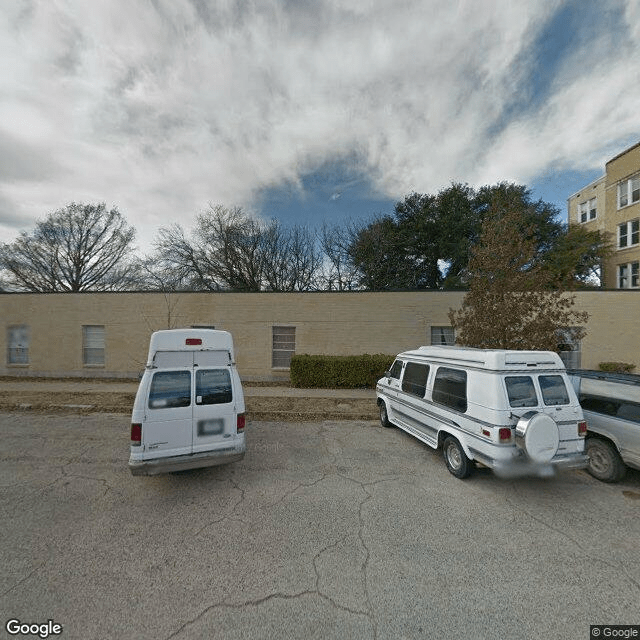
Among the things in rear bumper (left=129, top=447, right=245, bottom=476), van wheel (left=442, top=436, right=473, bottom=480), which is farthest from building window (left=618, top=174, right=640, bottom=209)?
rear bumper (left=129, top=447, right=245, bottom=476)

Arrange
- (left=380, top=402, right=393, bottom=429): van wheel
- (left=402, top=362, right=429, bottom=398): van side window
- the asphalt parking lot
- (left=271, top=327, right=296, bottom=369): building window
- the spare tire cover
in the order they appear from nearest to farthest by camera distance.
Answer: the asphalt parking lot < the spare tire cover < (left=402, top=362, right=429, bottom=398): van side window < (left=380, top=402, right=393, bottom=429): van wheel < (left=271, top=327, right=296, bottom=369): building window

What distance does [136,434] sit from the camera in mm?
4246

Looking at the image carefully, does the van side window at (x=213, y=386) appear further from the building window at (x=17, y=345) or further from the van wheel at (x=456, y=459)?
the building window at (x=17, y=345)

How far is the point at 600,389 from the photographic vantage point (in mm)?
5195

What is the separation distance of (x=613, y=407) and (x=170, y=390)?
6996 millimetres

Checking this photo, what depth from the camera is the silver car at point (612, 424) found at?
4.61 m

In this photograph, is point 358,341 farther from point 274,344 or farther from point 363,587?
point 363,587

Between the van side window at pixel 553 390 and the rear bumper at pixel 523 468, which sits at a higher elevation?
the van side window at pixel 553 390

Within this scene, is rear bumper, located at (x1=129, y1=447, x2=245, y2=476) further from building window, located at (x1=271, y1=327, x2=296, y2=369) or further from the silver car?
building window, located at (x1=271, y1=327, x2=296, y2=369)

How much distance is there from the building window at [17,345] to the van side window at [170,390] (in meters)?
14.1

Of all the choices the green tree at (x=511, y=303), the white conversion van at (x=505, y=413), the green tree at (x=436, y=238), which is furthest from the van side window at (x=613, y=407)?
the green tree at (x=436, y=238)

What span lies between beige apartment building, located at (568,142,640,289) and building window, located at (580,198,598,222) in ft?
8.73

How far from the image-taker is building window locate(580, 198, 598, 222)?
87.0 ft

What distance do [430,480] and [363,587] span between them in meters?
2.43
